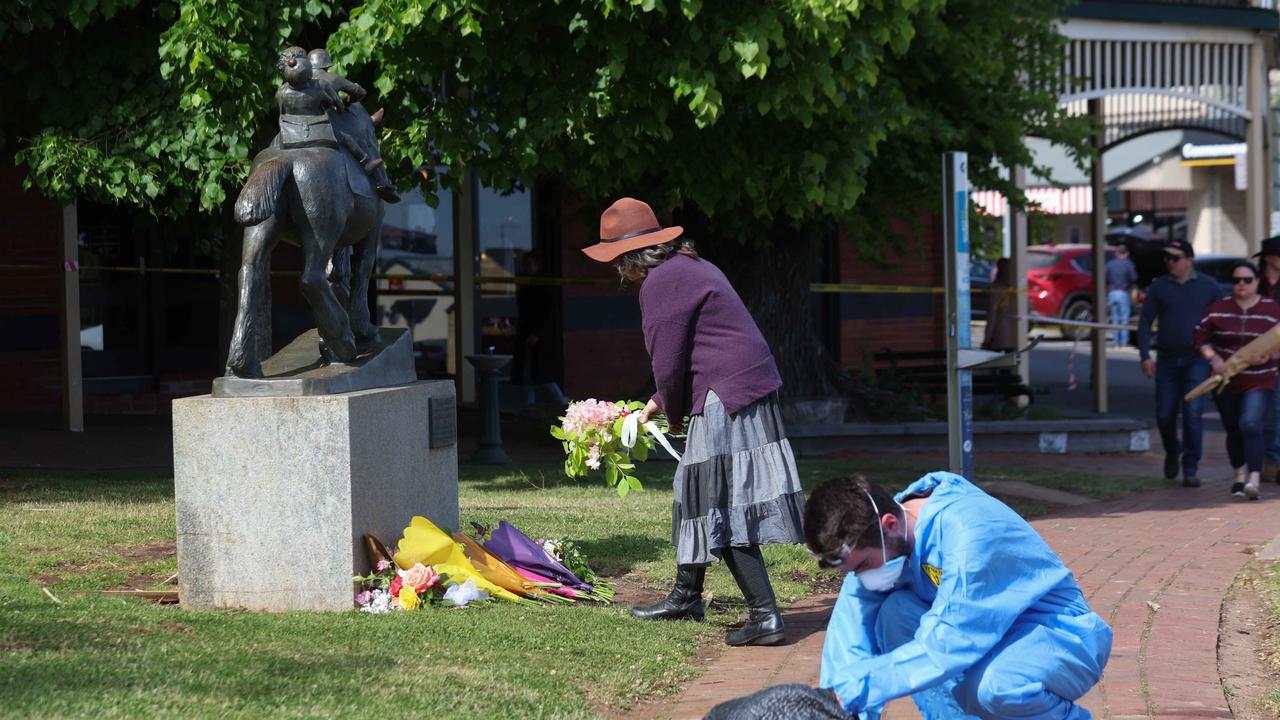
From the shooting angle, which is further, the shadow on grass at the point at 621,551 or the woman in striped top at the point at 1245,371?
the woman in striped top at the point at 1245,371

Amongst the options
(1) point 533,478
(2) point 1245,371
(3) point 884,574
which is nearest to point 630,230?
(3) point 884,574

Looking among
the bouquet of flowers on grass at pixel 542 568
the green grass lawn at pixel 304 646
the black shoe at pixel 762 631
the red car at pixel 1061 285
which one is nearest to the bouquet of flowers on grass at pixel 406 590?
the green grass lawn at pixel 304 646

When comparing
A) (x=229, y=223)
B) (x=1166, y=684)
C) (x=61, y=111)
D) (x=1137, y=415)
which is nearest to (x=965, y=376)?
(x=1166, y=684)

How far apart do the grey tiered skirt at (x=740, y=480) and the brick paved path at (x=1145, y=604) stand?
1.66ft

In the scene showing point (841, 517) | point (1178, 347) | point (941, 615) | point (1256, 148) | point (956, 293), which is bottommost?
point (941, 615)

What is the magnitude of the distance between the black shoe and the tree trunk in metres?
8.06

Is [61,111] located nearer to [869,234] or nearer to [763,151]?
[763,151]

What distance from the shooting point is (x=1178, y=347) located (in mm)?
12188

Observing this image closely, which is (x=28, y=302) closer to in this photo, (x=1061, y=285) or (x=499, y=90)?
(x=499, y=90)

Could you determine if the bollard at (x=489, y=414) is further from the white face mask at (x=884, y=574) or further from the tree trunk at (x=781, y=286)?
the white face mask at (x=884, y=574)

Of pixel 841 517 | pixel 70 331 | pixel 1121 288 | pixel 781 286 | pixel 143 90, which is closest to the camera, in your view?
pixel 841 517

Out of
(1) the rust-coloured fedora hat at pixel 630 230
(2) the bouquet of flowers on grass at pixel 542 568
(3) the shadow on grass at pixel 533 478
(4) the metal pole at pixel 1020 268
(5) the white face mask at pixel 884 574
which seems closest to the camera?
(5) the white face mask at pixel 884 574

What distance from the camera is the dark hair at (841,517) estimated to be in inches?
147

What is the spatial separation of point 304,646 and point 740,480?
1.88 metres
